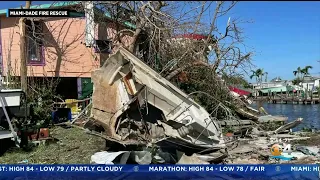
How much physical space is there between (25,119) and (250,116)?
766 centimetres

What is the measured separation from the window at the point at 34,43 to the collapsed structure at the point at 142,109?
6995 mm

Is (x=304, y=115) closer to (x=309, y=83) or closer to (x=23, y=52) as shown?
(x=23, y=52)

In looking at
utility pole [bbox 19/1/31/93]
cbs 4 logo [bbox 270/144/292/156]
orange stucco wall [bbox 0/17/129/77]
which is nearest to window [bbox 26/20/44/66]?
orange stucco wall [bbox 0/17/129/77]

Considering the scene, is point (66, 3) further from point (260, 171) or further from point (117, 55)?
point (260, 171)

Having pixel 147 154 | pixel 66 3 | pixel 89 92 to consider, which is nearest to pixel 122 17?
pixel 66 3

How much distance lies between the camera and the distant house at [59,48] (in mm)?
13773

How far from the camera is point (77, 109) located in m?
13.2

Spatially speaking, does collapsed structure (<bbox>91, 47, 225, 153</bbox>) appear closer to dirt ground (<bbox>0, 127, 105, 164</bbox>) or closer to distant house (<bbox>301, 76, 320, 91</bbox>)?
dirt ground (<bbox>0, 127, 105, 164</bbox>)

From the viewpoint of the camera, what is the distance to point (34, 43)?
1366cm

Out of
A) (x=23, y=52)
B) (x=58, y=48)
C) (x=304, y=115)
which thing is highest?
(x=58, y=48)

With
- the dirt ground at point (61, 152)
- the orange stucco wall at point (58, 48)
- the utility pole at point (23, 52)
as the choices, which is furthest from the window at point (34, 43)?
the dirt ground at point (61, 152)

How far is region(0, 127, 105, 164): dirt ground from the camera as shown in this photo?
24.7ft

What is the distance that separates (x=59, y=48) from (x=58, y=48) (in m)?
0.04

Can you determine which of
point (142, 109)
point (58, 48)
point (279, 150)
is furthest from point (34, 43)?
point (279, 150)
